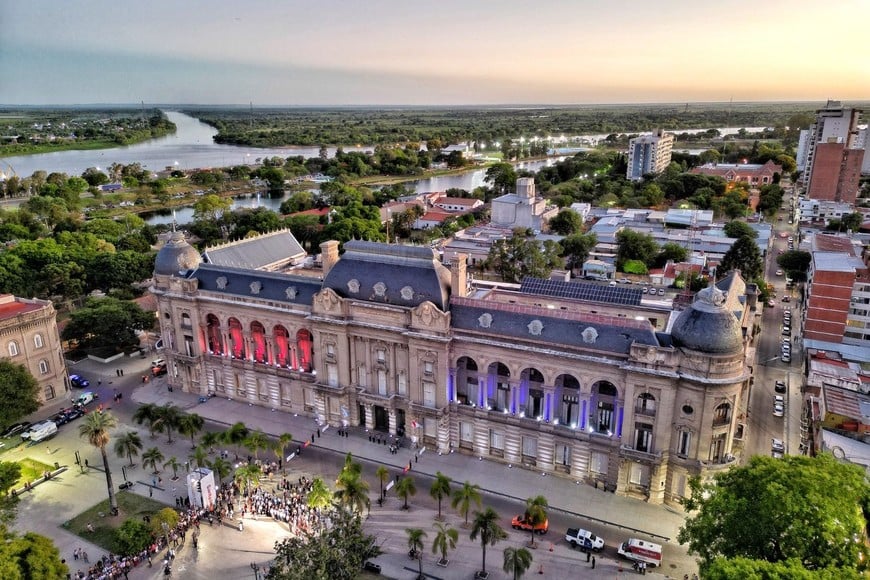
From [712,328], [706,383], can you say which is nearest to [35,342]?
[706,383]

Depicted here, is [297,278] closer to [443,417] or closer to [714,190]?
[443,417]

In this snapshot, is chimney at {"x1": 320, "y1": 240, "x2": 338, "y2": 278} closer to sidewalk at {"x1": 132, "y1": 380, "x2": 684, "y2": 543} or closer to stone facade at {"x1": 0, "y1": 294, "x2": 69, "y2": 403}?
sidewalk at {"x1": 132, "y1": 380, "x2": 684, "y2": 543}

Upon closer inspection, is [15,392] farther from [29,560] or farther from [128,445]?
[29,560]

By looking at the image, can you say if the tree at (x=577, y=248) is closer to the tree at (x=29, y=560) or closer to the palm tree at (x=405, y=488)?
the palm tree at (x=405, y=488)

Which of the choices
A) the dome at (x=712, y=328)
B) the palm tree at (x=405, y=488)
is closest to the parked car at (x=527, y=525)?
the palm tree at (x=405, y=488)

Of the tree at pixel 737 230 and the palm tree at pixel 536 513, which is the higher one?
the tree at pixel 737 230
